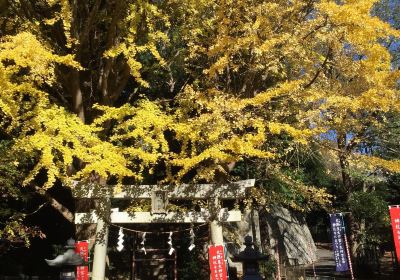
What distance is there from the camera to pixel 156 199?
30.8 feet

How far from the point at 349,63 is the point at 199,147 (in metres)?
4.41

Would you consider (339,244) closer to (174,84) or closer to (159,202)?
(159,202)

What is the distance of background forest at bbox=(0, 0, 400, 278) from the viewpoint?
305 inches

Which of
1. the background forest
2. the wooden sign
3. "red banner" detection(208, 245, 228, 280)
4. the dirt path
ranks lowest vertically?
the dirt path

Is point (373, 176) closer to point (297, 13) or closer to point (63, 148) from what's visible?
point (297, 13)

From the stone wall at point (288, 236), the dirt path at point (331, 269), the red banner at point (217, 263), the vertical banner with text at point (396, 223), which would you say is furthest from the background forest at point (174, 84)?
the stone wall at point (288, 236)

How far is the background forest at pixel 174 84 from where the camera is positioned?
776cm

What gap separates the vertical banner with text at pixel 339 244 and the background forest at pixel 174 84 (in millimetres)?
1751

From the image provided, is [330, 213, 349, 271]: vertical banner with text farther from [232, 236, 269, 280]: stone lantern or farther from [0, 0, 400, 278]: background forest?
[232, 236, 269, 280]: stone lantern

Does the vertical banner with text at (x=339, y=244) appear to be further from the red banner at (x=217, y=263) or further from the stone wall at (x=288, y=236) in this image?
the stone wall at (x=288, y=236)

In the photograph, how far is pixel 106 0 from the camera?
33.1 feet

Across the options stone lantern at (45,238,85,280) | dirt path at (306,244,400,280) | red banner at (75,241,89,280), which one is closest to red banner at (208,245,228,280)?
red banner at (75,241,89,280)

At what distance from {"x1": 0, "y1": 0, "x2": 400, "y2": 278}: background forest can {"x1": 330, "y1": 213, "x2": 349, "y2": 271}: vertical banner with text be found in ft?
5.74

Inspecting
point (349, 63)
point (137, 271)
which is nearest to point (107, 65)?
point (349, 63)
